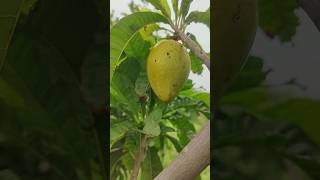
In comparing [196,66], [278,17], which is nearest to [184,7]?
[196,66]

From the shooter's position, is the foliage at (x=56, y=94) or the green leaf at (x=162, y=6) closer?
the foliage at (x=56, y=94)

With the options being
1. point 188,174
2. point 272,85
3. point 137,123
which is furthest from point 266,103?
point 137,123

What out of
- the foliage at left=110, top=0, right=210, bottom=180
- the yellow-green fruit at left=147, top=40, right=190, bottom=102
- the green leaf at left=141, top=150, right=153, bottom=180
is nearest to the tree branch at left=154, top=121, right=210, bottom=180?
the yellow-green fruit at left=147, top=40, right=190, bottom=102

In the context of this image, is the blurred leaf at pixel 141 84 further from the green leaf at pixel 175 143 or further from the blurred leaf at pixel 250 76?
the blurred leaf at pixel 250 76

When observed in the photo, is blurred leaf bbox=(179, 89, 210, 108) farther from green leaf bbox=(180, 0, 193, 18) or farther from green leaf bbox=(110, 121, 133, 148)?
green leaf bbox=(180, 0, 193, 18)

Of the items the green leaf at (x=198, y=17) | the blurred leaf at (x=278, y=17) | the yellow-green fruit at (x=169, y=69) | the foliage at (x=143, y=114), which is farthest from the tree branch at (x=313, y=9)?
the foliage at (x=143, y=114)
